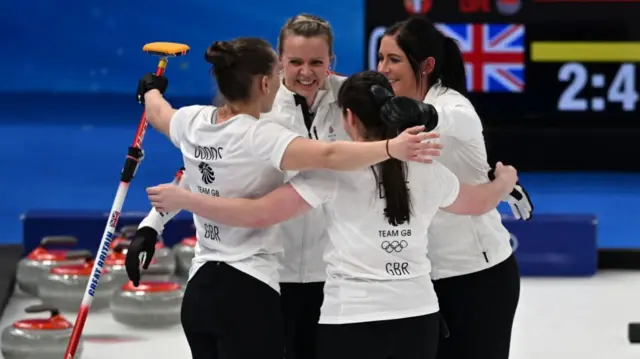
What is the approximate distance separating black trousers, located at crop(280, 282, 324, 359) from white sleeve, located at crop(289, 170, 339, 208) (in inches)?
21.0

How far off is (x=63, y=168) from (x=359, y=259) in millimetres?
7087

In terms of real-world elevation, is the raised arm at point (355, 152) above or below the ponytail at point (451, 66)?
below

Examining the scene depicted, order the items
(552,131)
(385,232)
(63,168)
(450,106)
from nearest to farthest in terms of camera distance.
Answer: (385,232)
(450,106)
(552,131)
(63,168)

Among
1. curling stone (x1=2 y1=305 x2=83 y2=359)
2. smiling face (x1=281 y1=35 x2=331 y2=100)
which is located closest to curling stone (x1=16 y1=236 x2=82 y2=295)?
curling stone (x1=2 y1=305 x2=83 y2=359)

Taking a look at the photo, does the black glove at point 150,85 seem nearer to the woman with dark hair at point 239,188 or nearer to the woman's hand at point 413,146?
the woman with dark hair at point 239,188

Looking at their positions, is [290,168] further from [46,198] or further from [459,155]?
[46,198]

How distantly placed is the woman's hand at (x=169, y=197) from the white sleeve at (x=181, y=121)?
168 millimetres

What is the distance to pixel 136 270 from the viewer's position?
4.04 meters

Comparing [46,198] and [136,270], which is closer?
[136,270]

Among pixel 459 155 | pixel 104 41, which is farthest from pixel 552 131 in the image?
pixel 459 155

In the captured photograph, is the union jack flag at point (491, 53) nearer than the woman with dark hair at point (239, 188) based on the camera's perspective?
No

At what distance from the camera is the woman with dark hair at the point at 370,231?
3.60m

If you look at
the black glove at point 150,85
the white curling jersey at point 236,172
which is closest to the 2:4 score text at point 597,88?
the black glove at point 150,85

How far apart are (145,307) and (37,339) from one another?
0.81m
